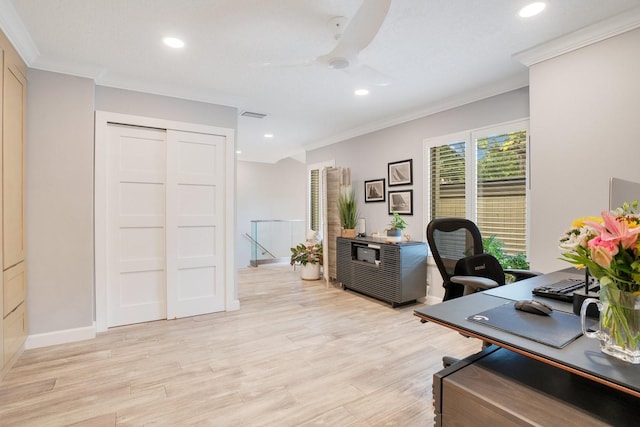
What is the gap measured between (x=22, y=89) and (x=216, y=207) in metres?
1.98

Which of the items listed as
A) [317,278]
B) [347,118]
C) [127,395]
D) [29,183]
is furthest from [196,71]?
[317,278]

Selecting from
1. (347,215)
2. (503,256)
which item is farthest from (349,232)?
(503,256)

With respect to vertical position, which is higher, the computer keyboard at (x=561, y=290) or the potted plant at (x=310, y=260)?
the computer keyboard at (x=561, y=290)

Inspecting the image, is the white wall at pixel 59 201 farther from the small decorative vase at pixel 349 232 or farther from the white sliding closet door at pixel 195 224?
the small decorative vase at pixel 349 232

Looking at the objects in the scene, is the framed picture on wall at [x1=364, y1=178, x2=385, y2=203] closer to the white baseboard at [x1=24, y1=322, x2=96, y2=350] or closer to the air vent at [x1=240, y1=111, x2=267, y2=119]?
the air vent at [x1=240, y1=111, x2=267, y2=119]

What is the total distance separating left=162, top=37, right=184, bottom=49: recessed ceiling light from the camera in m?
2.50

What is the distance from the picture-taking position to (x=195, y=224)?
371 centimetres

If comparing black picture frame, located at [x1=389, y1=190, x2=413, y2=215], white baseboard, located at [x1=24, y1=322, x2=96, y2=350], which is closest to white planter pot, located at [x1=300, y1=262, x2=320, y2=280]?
black picture frame, located at [x1=389, y1=190, x2=413, y2=215]

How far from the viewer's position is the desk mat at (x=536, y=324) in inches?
40.8

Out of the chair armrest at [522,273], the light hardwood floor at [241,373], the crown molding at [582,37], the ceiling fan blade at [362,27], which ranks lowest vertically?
the light hardwood floor at [241,373]

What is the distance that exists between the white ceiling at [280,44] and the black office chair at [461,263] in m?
1.36

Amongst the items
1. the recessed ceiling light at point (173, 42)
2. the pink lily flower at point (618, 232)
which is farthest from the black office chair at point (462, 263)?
the recessed ceiling light at point (173, 42)

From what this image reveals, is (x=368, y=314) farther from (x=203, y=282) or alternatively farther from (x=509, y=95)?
(x=509, y=95)

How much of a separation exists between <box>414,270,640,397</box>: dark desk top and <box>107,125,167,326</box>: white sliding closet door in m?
3.22
